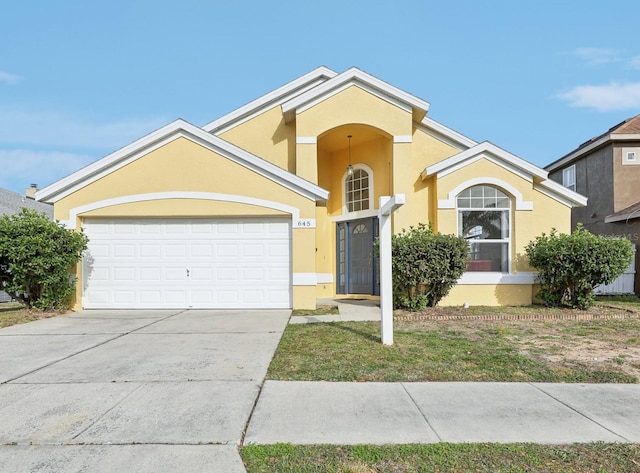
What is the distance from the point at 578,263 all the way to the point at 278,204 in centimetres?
736

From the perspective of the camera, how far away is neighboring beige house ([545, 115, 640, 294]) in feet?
53.6

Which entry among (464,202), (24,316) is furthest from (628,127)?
(24,316)

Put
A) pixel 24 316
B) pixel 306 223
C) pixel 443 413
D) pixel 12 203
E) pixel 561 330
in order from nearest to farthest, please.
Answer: pixel 443 413, pixel 561 330, pixel 24 316, pixel 306 223, pixel 12 203

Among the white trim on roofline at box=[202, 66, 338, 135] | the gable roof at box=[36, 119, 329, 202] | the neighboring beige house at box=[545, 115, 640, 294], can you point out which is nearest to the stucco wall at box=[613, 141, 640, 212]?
the neighboring beige house at box=[545, 115, 640, 294]

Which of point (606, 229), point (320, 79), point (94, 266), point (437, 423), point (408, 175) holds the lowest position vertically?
point (437, 423)

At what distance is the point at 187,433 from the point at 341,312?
6824mm

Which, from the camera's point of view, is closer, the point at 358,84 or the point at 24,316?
the point at 24,316

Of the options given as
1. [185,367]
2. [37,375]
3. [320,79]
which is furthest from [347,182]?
[37,375]

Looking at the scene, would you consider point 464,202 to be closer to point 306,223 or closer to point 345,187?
point 345,187

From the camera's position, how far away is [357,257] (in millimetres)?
13883

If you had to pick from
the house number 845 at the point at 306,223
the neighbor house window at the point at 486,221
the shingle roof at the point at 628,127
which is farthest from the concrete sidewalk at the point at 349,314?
the shingle roof at the point at 628,127

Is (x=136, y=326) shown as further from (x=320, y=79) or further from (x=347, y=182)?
(x=320, y=79)

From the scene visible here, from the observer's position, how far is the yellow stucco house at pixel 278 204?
35.5 ft

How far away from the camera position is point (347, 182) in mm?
14461
